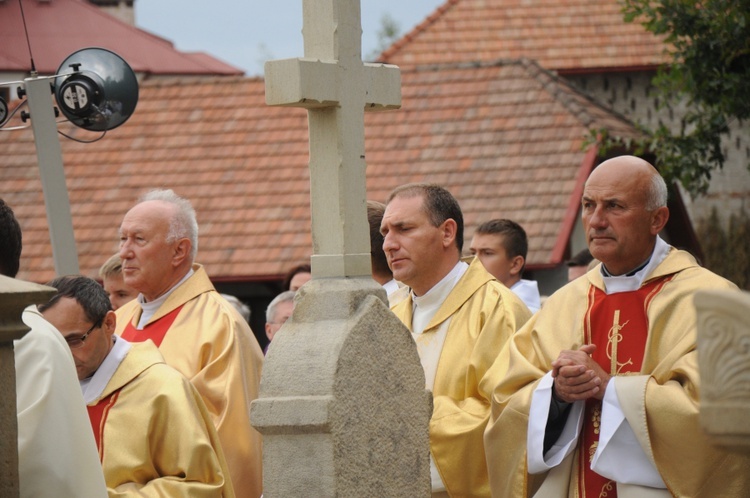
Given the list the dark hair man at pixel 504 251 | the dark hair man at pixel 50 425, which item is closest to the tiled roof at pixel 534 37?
the dark hair man at pixel 504 251

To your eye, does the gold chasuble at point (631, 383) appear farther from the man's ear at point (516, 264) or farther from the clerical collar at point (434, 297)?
the man's ear at point (516, 264)

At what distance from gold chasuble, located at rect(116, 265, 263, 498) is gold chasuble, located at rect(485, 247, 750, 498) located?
127 centimetres

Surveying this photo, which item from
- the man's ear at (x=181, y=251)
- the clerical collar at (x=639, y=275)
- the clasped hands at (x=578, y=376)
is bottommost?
the clasped hands at (x=578, y=376)

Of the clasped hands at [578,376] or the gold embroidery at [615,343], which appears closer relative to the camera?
the clasped hands at [578,376]

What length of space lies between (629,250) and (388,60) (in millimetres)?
18878

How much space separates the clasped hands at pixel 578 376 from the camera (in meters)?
5.02

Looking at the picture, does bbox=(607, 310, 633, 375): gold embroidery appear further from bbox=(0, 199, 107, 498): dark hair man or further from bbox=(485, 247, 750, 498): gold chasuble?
bbox=(0, 199, 107, 498): dark hair man

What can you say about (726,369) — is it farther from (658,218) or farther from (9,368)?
(658,218)

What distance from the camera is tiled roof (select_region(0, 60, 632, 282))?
16.3 m

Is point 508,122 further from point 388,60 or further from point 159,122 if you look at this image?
point 388,60

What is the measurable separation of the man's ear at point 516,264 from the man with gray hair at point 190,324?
2.35 metres

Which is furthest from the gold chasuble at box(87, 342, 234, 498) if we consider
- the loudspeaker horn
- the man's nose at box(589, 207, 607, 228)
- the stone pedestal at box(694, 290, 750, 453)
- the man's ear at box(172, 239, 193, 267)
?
the stone pedestal at box(694, 290, 750, 453)

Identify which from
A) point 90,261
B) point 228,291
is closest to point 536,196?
point 228,291

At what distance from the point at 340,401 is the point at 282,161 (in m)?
13.4
